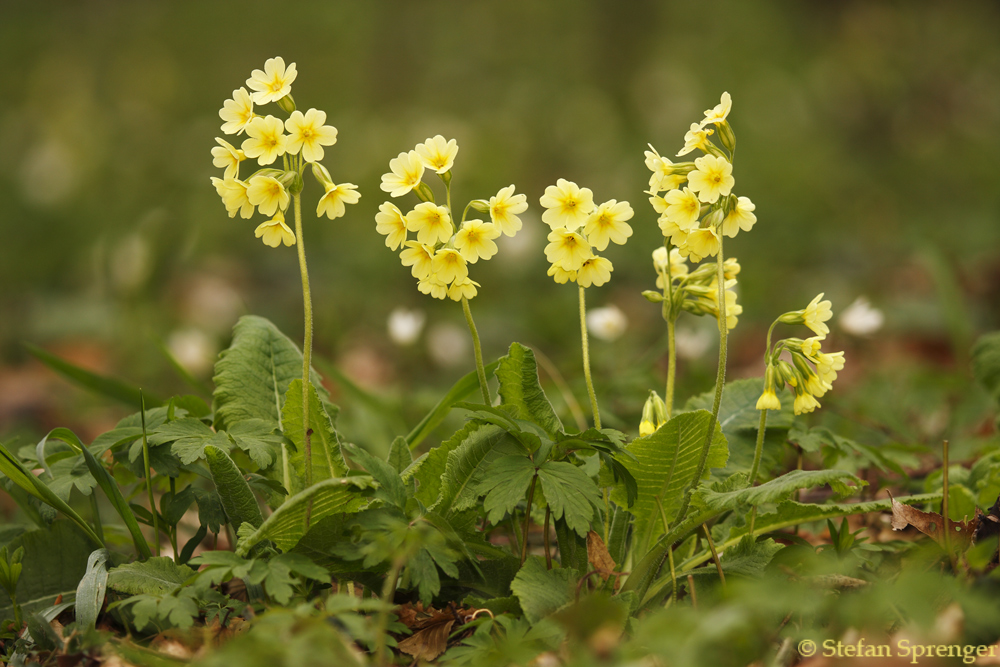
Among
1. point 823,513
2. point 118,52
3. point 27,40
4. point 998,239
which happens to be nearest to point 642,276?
point 998,239

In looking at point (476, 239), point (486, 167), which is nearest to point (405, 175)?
point (476, 239)

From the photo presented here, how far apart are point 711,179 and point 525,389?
22.5 inches

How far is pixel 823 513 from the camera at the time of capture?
5.38ft

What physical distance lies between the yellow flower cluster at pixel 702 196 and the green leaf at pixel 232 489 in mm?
1002

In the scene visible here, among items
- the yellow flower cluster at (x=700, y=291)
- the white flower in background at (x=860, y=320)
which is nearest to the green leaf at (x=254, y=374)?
the yellow flower cluster at (x=700, y=291)

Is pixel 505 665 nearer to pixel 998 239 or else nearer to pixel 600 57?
pixel 998 239

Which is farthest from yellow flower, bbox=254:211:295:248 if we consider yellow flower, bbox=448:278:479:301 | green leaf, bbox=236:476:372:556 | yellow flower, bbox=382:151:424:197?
green leaf, bbox=236:476:372:556

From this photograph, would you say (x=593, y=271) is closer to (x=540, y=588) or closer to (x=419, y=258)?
(x=419, y=258)

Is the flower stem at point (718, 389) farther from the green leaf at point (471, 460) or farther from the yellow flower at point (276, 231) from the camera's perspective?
the yellow flower at point (276, 231)

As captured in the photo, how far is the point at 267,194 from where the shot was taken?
1567 millimetres

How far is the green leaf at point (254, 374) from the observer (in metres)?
1.87

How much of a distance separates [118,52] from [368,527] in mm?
11629

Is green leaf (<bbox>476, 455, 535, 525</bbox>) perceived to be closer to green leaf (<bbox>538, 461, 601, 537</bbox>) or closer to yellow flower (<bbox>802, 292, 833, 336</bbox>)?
green leaf (<bbox>538, 461, 601, 537</bbox>)

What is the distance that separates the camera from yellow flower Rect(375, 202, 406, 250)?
1.57m
